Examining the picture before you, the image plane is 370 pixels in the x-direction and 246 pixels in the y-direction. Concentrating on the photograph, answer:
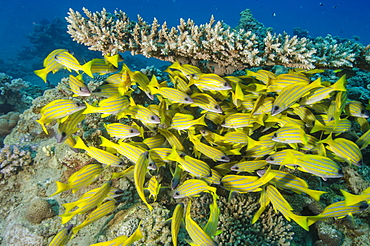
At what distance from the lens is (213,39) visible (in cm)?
370

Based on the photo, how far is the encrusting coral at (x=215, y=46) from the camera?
12.2 ft

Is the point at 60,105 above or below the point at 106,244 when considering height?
above

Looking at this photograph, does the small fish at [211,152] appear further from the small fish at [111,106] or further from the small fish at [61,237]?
the small fish at [61,237]

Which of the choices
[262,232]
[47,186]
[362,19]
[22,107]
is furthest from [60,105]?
[362,19]

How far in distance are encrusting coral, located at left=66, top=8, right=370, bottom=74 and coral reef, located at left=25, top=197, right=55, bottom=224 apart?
121 inches

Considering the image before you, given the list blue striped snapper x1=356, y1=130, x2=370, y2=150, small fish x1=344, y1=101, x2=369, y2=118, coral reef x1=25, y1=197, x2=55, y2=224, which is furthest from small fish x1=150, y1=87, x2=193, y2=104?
coral reef x1=25, y1=197, x2=55, y2=224

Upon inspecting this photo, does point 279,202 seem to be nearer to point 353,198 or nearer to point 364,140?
point 353,198

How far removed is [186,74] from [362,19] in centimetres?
14067

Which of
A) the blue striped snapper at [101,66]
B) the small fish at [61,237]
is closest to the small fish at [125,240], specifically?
the small fish at [61,237]

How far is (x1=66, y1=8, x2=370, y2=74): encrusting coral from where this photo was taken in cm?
373

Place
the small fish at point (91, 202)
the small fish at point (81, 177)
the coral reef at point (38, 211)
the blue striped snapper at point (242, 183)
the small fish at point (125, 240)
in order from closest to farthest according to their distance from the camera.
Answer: the small fish at point (125, 240) → the small fish at point (91, 202) → the small fish at point (81, 177) → the blue striped snapper at point (242, 183) → the coral reef at point (38, 211)

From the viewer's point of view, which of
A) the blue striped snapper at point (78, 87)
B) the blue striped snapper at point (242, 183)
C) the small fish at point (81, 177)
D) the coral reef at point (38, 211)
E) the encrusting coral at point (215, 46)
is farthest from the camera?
the encrusting coral at point (215, 46)

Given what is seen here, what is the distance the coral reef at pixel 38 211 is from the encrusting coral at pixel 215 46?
10.1 feet

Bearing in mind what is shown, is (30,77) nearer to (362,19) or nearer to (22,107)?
(22,107)
